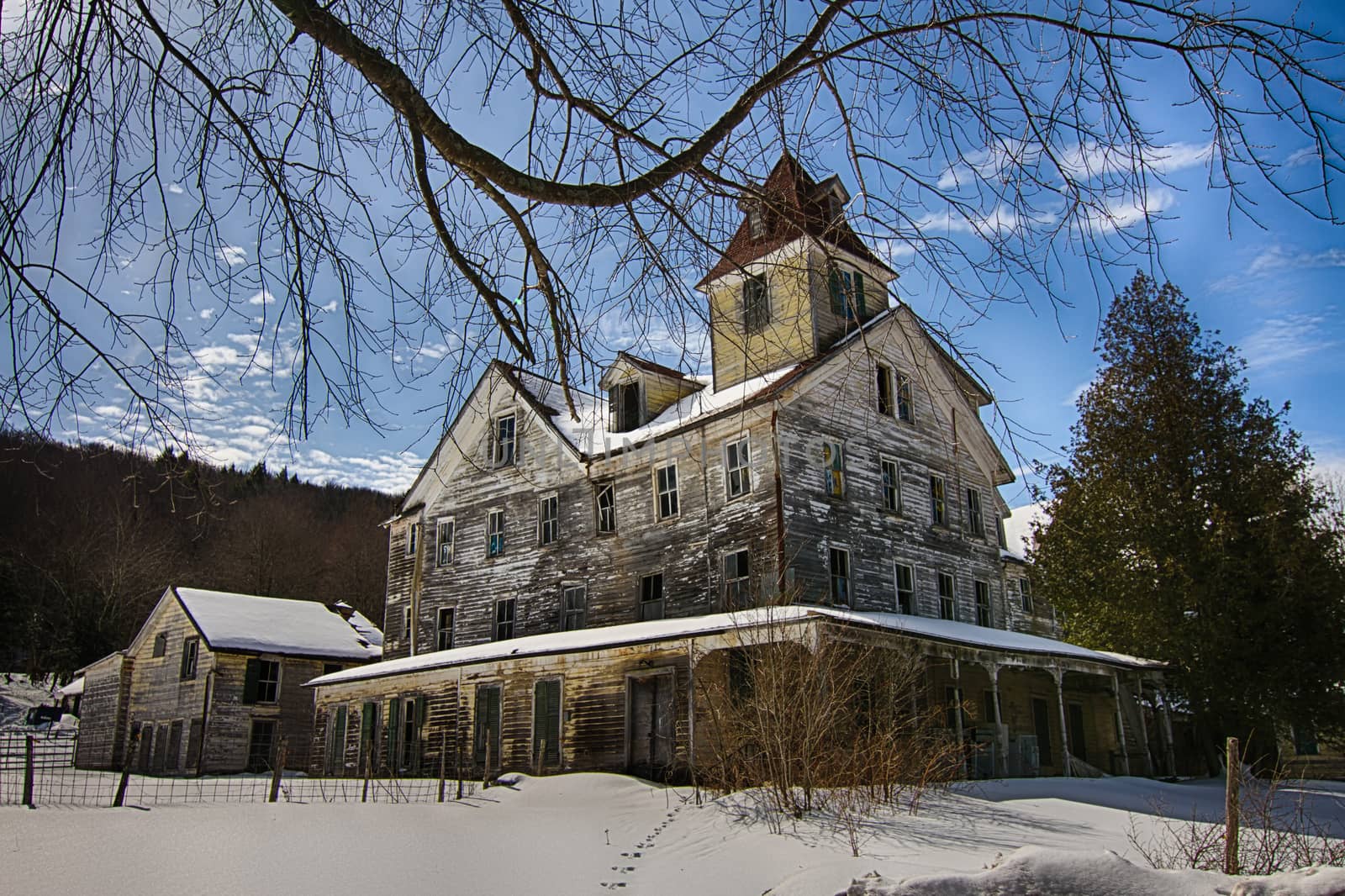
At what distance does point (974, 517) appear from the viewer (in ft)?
91.8

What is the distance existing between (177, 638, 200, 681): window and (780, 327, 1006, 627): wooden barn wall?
23146 millimetres

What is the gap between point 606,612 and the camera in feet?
82.7

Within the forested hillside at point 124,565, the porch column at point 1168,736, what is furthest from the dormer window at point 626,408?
the forested hillside at point 124,565

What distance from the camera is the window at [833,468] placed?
23.2 metres

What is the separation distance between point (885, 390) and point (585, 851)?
1776cm

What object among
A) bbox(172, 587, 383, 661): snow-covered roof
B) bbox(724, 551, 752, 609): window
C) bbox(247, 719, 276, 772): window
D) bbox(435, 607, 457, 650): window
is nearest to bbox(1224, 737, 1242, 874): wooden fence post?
bbox(724, 551, 752, 609): window

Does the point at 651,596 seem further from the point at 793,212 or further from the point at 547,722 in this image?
the point at 793,212

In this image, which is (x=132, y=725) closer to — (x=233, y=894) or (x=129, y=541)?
(x=129, y=541)

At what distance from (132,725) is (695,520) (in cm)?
2523

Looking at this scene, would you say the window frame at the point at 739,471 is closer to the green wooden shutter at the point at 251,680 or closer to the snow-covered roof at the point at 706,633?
the snow-covered roof at the point at 706,633

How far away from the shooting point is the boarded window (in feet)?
73.8

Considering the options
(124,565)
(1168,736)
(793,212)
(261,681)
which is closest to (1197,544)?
(1168,736)

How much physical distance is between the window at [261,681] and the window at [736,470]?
19.7m

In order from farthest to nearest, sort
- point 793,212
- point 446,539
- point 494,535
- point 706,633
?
1. point 446,539
2. point 494,535
3. point 706,633
4. point 793,212
